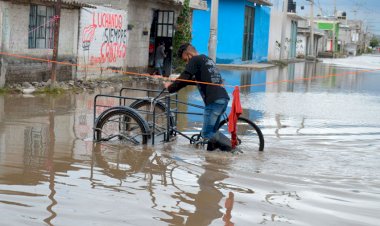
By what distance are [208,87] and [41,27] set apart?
32.4 feet

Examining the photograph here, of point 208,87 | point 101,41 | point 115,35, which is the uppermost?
point 115,35

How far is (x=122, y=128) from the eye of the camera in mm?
9633

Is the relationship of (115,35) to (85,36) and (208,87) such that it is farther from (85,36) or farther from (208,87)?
(208,87)

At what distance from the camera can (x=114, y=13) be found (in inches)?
858

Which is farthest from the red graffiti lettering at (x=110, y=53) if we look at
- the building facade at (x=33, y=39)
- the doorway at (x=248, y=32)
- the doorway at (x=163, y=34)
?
the doorway at (x=248, y=32)

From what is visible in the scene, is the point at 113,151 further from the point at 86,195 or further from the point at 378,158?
the point at 378,158

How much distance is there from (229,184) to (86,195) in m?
1.75

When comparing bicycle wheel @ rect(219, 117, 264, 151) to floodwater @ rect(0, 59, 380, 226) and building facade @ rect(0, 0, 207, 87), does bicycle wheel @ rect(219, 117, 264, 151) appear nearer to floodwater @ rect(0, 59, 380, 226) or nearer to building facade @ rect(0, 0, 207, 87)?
floodwater @ rect(0, 59, 380, 226)

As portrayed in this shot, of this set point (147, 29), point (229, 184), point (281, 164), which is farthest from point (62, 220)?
point (147, 29)

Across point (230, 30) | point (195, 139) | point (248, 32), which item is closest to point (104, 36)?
point (195, 139)

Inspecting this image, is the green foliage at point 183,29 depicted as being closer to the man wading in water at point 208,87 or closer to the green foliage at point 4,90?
the green foliage at point 4,90

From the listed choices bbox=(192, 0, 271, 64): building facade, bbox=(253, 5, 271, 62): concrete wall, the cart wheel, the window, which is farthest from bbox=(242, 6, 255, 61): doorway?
the cart wheel

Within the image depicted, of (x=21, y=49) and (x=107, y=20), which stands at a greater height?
(x=107, y=20)

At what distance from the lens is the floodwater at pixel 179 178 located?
5.93m
